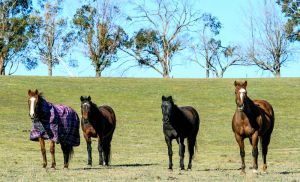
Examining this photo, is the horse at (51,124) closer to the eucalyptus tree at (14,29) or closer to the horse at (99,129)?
the horse at (99,129)

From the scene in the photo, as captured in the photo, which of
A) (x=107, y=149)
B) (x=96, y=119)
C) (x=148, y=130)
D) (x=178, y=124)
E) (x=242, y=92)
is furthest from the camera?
Answer: (x=148, y=130)

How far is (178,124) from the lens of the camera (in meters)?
17.5

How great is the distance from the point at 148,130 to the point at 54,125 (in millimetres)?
17921

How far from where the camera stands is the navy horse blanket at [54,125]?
Result: 16944 mm

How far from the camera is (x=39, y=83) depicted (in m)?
49.2

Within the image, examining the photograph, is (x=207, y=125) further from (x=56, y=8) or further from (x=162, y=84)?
(x=56, y=8)

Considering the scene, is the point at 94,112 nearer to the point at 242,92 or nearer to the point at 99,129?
the point at 99,129

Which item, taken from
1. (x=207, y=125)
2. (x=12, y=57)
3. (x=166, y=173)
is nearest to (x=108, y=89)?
(x=207, y=125)

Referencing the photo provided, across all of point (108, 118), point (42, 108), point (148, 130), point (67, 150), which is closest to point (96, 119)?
point (108, 118)

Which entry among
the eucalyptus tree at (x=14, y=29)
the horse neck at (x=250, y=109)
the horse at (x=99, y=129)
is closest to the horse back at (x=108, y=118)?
the horse at (x=99, y=129)

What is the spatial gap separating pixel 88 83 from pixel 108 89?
10.8 feet

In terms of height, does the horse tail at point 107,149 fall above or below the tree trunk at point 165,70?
below

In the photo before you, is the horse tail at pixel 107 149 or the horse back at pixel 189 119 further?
the horse tail at pixel 107 149

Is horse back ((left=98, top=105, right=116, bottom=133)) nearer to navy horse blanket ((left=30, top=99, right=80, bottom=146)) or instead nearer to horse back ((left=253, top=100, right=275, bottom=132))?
navy horse blanket ((left=30, top=99, right=80, bottom=146))
